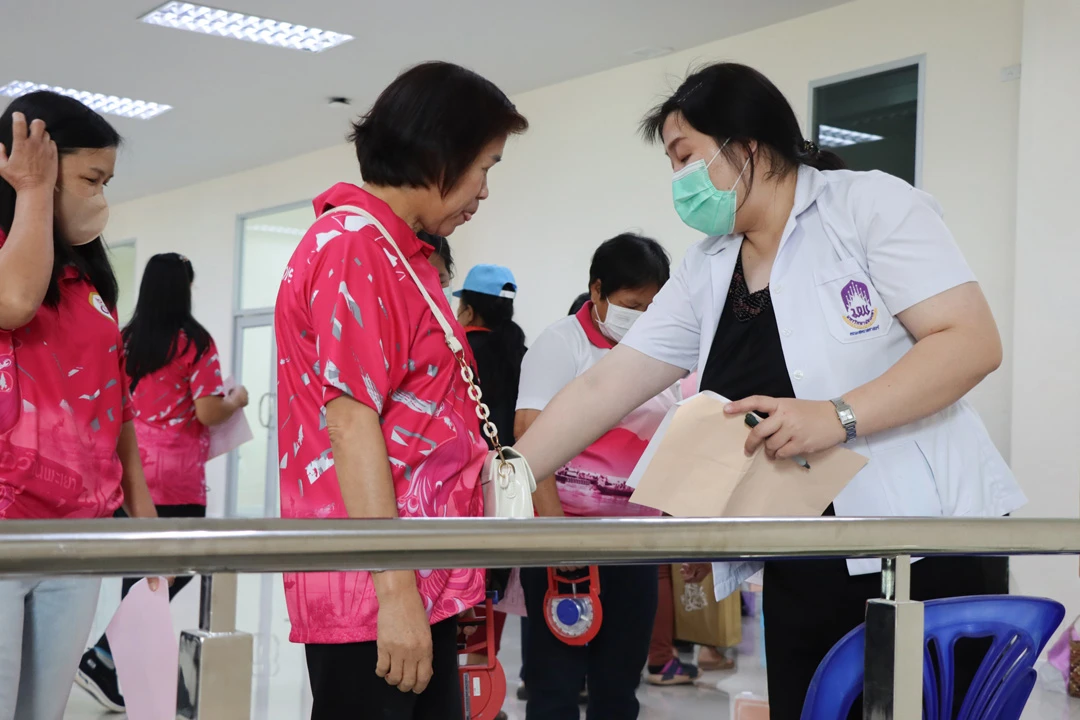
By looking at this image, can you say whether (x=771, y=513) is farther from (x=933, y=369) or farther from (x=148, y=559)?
(x=148, y=559)

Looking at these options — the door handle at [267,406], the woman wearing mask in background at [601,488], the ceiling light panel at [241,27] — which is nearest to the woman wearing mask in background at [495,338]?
the woman wearing mask in background at [601,488]

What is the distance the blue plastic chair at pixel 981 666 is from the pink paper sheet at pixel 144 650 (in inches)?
30.9

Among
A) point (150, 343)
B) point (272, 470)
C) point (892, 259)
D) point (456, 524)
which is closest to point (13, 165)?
point (456, 524)

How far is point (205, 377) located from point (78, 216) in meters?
1.99

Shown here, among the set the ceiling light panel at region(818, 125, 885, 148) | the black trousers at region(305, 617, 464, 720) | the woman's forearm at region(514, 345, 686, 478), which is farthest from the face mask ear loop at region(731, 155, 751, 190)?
the ceiling light panel at region(818, 125, 885, 148)

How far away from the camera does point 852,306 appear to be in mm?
1519

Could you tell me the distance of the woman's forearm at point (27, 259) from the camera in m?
1.61

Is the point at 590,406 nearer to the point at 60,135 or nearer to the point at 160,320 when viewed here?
the point at 60,135

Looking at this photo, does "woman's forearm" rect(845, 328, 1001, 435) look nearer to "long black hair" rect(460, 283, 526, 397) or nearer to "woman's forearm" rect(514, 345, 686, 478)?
"woman's forearm" rect(514, 345, 686, 478)

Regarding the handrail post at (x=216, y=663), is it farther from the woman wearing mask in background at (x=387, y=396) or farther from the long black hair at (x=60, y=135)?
the long black hair at (x=60, y=135)

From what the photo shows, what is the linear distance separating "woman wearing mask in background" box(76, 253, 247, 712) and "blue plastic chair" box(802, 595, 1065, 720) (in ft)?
9.66

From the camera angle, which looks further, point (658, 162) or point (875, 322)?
point (658, 162)

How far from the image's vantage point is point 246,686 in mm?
769

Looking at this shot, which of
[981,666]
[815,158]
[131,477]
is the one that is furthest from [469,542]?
[131,477]
